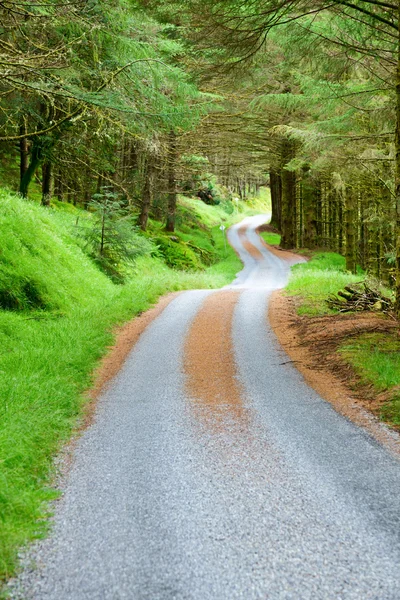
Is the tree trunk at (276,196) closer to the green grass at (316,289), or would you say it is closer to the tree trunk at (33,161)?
the green grass at (316,289)

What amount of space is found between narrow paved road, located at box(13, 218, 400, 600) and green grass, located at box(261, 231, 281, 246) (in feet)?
114

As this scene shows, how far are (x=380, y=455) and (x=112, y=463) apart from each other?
258 cm

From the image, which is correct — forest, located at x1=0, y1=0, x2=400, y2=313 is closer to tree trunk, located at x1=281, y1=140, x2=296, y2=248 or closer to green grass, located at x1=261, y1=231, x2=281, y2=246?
tree trunk, located at x1=281, y1=140, x2=296, y2=248

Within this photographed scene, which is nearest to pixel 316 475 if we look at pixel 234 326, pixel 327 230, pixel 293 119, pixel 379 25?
pixel 234 326

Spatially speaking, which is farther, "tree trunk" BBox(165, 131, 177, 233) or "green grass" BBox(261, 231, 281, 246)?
"green grass" BBox(261, 231, 281, 246)

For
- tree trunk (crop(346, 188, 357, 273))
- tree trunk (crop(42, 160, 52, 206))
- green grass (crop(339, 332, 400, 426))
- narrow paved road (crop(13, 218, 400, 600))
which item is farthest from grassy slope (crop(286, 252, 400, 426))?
tree trunk (crop(42, 160, 52, 206))

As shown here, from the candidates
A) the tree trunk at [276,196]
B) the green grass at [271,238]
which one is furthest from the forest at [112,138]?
the green grass at [271,238]

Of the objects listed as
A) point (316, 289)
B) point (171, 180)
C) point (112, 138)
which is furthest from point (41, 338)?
point (171, 180)

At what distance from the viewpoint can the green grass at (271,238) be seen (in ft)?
134

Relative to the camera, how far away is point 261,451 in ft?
14.9

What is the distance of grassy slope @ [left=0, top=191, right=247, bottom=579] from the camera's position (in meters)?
3.75

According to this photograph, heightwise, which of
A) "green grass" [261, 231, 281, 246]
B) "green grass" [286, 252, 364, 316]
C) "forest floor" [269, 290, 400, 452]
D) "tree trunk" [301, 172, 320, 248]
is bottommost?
"forest floor" [269, 290, 400, 452]

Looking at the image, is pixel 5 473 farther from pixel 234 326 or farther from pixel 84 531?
pixel 234 326

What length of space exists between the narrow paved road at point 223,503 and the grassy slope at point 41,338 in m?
0.30
